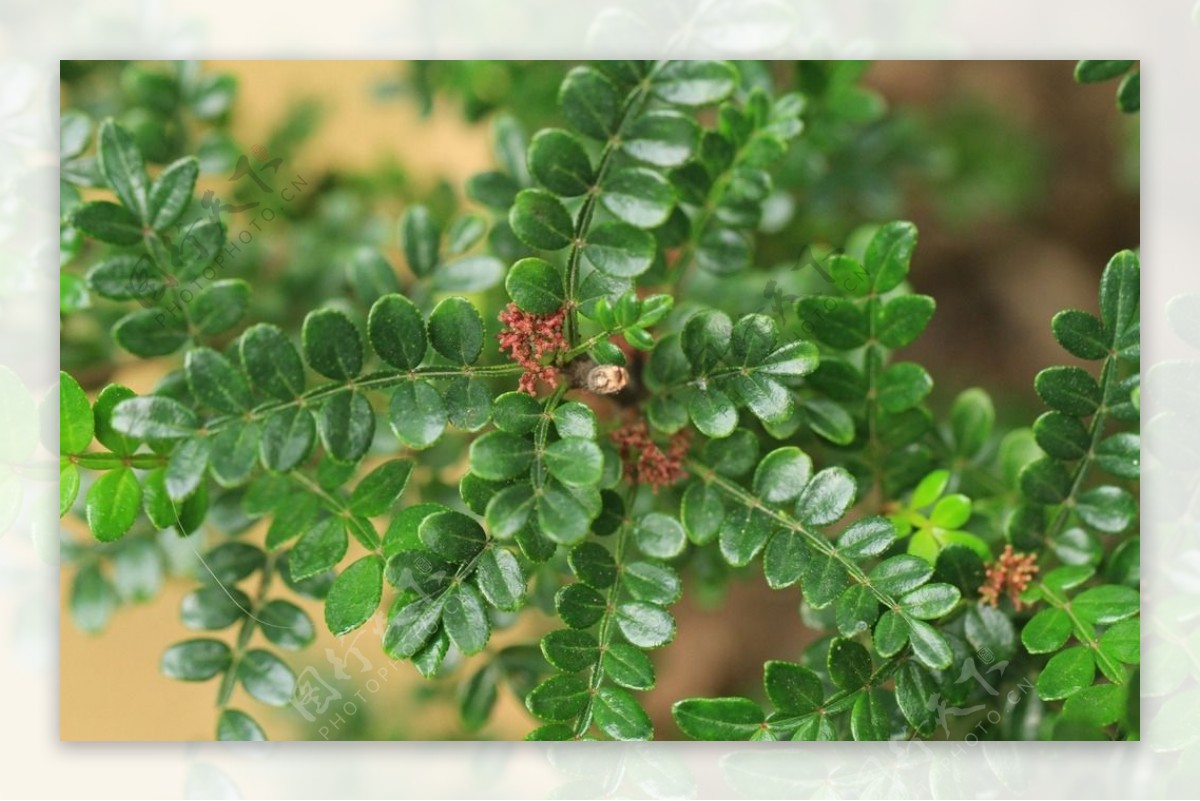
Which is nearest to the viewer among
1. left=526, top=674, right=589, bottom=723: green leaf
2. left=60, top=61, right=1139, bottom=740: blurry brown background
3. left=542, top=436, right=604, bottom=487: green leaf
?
left=542, top=436, right=604, bottom=487: green leaf

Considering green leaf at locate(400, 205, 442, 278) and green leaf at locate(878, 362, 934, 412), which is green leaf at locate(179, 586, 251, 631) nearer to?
green leaf at locate(400, 205, 442, 278)

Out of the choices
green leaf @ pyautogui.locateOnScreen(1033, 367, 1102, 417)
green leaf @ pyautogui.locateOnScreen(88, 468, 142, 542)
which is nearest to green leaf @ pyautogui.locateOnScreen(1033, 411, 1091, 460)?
green leaf @ pyautogui.locateOnScreen(1033, 367, 1102, 417)

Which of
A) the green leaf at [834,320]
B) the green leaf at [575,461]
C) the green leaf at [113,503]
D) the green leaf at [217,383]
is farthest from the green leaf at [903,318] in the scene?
the green leaf at [113,503]

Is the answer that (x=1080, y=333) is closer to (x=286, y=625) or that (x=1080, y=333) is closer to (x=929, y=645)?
(x=929, y=645)

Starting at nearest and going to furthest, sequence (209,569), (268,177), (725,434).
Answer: (725,434), (209,569), (268,177)

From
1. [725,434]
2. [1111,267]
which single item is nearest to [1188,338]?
[1111,267]

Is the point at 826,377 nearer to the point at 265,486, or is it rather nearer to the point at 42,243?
the point at 265,486
